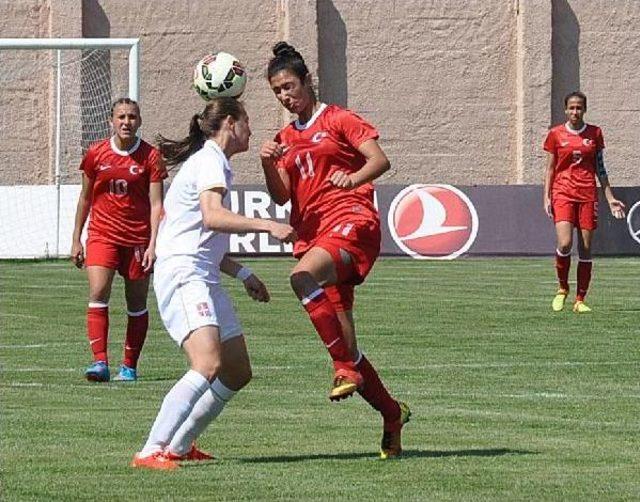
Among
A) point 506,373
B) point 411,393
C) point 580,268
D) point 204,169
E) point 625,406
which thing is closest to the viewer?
point 204,169

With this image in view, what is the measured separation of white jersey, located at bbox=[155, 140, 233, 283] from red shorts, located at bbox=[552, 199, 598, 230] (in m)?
12.8

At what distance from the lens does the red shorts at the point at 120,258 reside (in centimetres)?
1512

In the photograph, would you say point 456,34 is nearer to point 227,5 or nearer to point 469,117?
point 469,117

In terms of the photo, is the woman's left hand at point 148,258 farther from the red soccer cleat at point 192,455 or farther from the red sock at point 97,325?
the red soccer cleat at point 192,455

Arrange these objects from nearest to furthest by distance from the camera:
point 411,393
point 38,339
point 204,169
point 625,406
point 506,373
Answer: point 204,169, point 625,406, point 411,393, point 506,373, point 38,339

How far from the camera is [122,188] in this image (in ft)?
50.3

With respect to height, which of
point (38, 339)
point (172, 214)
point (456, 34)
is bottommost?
point (38, 339)

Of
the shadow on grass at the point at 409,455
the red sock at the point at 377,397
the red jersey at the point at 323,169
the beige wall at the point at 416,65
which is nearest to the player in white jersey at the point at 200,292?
the shadow on grass at the point at 409,455

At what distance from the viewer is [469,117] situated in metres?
44.6

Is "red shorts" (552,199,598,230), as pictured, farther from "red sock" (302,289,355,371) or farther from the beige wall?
the beige wall

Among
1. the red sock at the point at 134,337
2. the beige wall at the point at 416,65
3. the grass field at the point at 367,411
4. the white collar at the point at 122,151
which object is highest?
the beige wall at the point at 416,65

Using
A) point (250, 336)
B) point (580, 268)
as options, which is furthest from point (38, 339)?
point (580, 268)

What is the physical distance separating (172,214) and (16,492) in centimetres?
179

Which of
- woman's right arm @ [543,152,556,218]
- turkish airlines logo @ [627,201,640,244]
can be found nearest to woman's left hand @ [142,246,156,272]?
woman's right arm @ [543,152,556,218]
